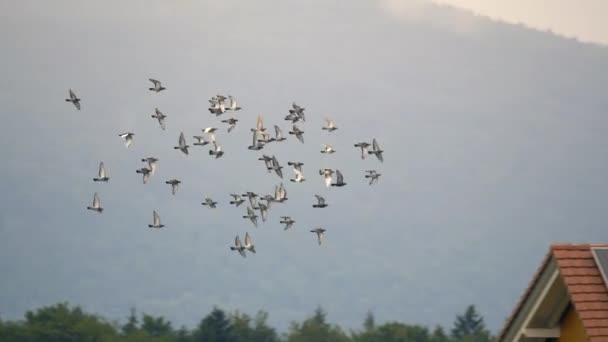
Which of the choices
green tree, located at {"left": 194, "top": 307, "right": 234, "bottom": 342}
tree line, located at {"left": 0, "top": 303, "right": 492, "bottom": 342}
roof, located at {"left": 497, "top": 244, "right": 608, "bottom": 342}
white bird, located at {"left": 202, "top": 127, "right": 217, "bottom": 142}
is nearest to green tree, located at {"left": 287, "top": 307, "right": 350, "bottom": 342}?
tree line, located at {"left": 0, "top": 303, "right": 492, "bottom": 342}

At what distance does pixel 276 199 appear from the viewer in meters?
57.8

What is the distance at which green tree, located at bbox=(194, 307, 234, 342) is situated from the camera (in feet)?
352

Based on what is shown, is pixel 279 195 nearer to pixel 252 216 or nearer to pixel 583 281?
pixel 252 216

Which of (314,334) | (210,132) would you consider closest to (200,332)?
(314,334)

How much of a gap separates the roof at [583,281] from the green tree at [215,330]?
312ft

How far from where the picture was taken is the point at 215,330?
109000 millimetres

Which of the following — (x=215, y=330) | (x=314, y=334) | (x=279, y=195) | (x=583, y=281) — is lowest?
(x=583, y=281)

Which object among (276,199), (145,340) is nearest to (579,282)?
(276,199)

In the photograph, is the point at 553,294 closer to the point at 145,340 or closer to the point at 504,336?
the point at 504,336

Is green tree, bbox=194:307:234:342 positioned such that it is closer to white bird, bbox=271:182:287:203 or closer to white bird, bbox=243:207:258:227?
white bird, bbox=243:207:258:227

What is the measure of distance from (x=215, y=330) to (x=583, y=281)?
9735cm

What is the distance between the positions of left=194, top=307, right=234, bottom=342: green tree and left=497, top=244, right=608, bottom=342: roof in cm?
9501

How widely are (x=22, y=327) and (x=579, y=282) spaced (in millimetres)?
104749

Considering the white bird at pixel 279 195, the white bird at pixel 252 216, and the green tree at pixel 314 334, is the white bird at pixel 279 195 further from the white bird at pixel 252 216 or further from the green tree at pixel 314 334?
the green tree at pixel 314 334
